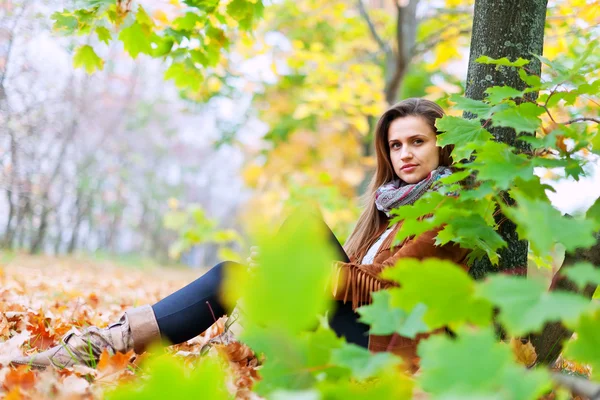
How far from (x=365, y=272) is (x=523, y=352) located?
54 cm

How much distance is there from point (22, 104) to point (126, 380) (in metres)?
6.00

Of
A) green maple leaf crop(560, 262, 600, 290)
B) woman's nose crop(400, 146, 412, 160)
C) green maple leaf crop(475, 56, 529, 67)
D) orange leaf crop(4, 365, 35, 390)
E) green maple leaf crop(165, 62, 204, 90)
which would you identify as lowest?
orange leaf crop(4, 365, 35, 390)

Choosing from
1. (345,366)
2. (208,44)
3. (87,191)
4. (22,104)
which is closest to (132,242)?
(87,191)

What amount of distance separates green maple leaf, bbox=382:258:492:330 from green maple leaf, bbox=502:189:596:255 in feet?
0.43

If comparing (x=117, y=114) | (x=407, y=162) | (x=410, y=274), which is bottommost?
(x=410, y=274)

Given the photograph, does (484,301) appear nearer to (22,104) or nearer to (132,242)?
(22,104)

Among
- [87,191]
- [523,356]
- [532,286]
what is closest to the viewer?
[532,286]

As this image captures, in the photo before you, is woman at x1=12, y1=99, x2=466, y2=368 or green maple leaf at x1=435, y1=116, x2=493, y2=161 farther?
woman at x1=12, y1=99, x2=466, y2=368

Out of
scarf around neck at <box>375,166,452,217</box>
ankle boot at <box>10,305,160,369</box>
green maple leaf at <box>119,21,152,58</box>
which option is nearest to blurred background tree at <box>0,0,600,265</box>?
green maple leaf at <box>119,21,152,58</box>

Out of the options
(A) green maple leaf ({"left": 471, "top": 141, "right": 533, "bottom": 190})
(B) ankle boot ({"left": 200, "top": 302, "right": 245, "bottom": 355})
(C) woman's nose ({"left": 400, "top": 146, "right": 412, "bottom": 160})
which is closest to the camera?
(A) green maple leaf ({"left": 471, "top": 141, "right": 533, "bottom": 190})

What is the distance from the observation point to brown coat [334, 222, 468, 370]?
1597 millimetres

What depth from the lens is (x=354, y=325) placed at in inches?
69.1

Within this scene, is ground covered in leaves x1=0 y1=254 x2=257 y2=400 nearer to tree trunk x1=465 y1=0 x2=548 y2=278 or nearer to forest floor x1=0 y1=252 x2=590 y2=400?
forest floor x1=0 y1=252 x2=590 y2=400

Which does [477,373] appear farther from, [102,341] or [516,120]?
[102,341]
